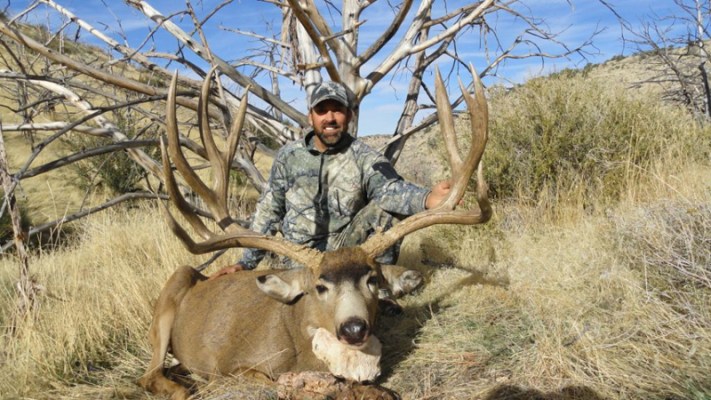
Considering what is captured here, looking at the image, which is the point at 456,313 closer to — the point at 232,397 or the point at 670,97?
the point at 232,397

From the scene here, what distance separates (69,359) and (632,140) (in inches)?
277

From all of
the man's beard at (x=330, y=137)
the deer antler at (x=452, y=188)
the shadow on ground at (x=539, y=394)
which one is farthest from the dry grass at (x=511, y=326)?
the man's beard at (x=330, y=137)

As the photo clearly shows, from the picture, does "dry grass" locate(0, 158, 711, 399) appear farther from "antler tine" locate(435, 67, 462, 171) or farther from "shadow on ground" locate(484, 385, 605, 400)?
"antler tine" locate(435, 67, 462, 171)

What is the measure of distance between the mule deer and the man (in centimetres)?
75

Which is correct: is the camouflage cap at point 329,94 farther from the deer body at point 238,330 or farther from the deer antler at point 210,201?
the deer body at point 238,330

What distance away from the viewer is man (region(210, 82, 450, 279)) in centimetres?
499

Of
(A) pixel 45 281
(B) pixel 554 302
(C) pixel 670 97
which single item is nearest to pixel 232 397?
(B) pixel 554 302

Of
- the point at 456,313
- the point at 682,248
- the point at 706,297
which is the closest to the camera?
the point at 706,297

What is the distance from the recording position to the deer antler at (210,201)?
3.48 meters

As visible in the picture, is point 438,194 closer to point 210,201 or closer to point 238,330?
point 210,201

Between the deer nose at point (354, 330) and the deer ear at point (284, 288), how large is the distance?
2.53 ft

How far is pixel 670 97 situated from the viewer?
12.4m

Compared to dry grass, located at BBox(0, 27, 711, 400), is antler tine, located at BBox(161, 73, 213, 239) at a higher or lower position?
higher

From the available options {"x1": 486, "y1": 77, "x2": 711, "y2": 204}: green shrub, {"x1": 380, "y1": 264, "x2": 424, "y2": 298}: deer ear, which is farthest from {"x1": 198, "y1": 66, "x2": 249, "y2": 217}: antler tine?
{"x1": 486, "y1": 77, "x2": 711, "y2": 204}: green shrub
